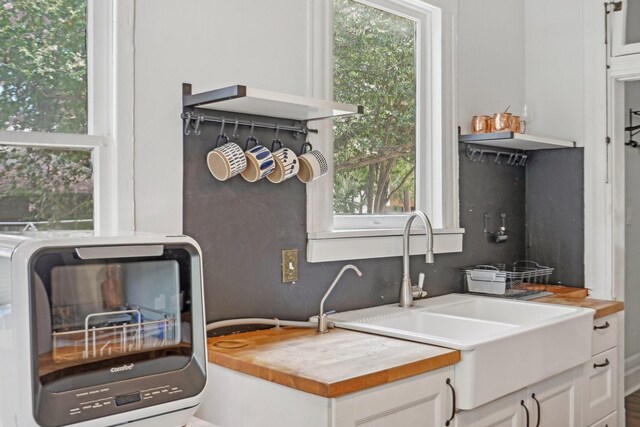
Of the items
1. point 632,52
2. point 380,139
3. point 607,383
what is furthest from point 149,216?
point 632,52

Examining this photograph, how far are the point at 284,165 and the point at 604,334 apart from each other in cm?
162

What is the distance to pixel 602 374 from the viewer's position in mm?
2705

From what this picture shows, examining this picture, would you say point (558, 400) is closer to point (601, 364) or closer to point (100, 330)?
point (601, 364)

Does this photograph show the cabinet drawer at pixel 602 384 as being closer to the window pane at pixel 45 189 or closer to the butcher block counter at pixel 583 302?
the butcher block counter at pixel 583 302

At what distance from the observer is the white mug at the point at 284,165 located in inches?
82.9

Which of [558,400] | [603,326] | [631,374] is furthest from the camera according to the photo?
[631,374]

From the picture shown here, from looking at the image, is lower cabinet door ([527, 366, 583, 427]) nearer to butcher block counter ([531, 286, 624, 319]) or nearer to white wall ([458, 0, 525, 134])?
butcher block counter ([531, 286, 624, 319])

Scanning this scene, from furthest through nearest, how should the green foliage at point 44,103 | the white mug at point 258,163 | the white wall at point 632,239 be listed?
the white wall at point 632,239 → the white mug at point 258,163 → the green foliage at point 44,103

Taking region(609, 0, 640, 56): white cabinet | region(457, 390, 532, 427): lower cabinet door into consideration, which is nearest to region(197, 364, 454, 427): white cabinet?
region(457, 390, 532, 427): lower cabinet door

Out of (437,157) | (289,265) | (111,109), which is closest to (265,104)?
(111,109)

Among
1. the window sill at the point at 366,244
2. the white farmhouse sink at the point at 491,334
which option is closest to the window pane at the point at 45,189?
the window sill at the point at 366,244

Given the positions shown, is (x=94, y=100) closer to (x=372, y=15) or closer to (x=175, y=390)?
(x=175, y=390)

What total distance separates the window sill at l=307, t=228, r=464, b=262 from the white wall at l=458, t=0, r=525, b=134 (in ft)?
2.00

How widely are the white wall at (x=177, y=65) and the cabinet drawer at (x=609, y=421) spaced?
1.95m
